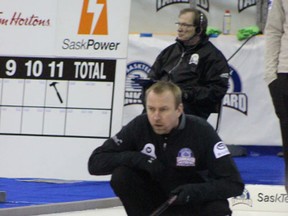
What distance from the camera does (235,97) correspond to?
10.5 m

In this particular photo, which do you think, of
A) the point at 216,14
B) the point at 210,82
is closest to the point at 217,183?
the point at 210,82

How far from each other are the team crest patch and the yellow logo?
205 cm

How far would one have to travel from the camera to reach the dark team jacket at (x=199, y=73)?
5.98 metres

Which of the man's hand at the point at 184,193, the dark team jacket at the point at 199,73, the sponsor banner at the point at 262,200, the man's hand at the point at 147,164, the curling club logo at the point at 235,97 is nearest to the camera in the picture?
the man's hand at the point at 184,193

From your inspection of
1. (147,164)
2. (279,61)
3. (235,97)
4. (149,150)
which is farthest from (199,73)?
(235,97)

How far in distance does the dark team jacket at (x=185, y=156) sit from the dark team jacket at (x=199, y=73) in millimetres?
1452

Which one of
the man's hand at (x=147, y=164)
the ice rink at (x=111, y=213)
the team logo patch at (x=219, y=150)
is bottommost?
the ice rink at (x=111, y=213)

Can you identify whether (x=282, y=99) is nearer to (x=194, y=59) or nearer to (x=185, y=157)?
(x=185, y=157)

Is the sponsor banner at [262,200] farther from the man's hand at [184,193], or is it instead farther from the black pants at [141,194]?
the man's hand at [184,193]

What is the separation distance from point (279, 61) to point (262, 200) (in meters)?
2.01

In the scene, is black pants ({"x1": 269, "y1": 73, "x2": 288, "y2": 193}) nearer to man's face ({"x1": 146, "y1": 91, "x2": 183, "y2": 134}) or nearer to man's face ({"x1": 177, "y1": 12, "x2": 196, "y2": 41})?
man's face ({"x1": 146, "y1": 91, "x2": 183, "y2": 134})

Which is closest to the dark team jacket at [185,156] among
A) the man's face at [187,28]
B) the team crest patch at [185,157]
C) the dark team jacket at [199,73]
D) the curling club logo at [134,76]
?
the team crest patch at [185,157]

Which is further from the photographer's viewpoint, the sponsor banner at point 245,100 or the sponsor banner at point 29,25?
the sponsor banner at point 245,100

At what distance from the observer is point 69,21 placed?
633 cm
